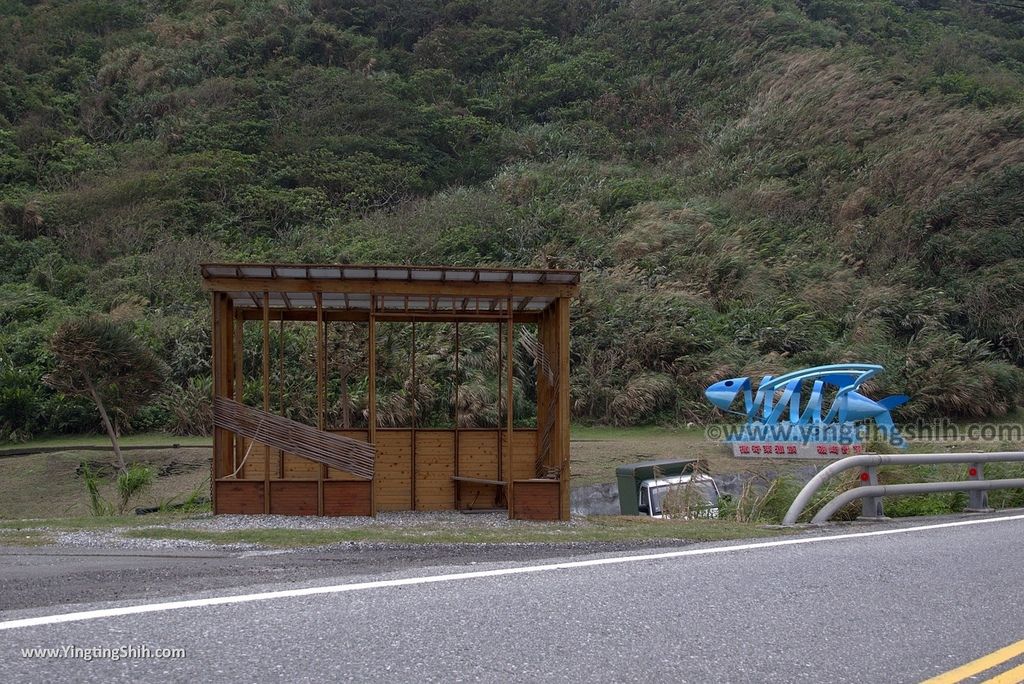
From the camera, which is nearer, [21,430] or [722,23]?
[21,430]

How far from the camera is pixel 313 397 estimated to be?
25.3 meters

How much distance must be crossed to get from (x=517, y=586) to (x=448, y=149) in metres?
44.6

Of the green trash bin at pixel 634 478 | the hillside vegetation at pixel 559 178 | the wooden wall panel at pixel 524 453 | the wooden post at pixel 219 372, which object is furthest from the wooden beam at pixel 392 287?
the hillside vegetation at pixel 559 178

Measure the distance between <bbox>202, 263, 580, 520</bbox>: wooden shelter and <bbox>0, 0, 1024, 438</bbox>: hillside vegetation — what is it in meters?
8.55

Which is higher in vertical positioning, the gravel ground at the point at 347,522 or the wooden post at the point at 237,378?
the wooden post at the point at 237,378

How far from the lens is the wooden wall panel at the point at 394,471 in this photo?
15930mm

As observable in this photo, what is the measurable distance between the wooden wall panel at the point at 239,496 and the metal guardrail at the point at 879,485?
6.59 meters

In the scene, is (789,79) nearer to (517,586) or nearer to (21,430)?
(21,430)

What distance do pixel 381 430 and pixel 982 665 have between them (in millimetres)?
11326

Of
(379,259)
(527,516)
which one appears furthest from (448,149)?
(527,516)

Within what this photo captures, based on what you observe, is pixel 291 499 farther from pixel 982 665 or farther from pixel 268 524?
pixel 982 665

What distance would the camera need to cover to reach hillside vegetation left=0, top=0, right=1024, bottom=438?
29.9 m

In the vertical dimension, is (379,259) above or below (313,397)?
above

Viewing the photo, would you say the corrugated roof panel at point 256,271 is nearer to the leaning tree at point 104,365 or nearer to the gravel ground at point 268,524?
the gravel ground at point 268,524
